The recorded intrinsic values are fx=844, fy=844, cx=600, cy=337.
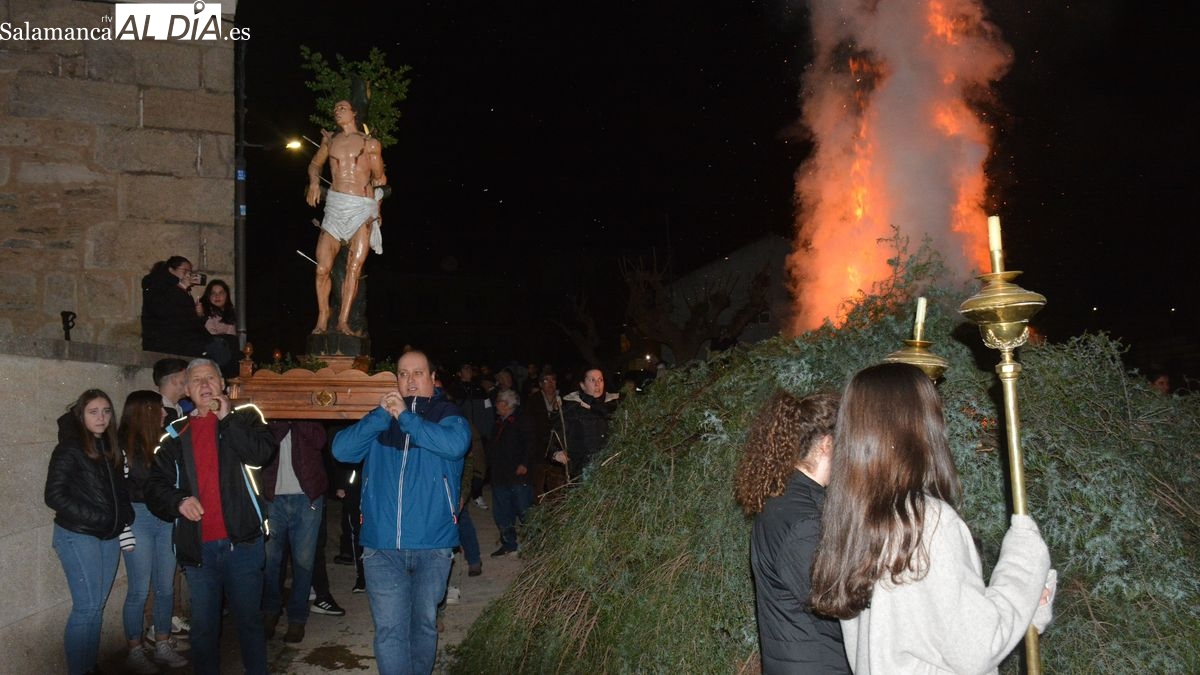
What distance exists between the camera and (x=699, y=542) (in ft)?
14.6

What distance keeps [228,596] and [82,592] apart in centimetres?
105

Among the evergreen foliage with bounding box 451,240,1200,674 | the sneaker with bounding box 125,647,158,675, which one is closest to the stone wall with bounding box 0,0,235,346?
the sneaker with bounding box 125,647,158,675

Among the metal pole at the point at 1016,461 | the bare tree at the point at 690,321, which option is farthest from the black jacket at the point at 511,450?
the bare tree at the point at 690,321

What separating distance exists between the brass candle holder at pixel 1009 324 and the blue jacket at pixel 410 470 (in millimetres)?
3107

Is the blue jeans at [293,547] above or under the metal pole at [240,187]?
under

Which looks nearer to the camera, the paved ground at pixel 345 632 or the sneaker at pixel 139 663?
the sneaker at pixel 139 663

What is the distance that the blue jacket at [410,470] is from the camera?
4.86 meters

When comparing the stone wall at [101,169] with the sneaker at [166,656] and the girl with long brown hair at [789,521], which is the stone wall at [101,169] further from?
the girl with long brown hair at [789,521]

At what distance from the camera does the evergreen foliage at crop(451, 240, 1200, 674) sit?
3.67m

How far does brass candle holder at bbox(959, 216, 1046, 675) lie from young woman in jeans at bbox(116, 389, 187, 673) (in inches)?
214

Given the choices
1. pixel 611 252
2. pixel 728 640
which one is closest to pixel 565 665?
pixel 728 640

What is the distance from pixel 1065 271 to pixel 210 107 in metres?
19.2

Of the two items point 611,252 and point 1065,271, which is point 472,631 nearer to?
point 1065,271

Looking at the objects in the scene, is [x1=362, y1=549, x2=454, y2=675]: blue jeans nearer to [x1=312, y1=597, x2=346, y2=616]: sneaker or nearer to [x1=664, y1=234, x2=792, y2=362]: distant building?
[x1=312, y1=597, x2=346, y2=616]: sneaker
